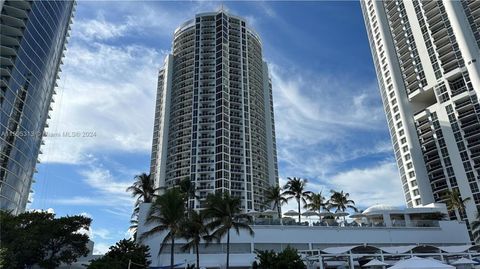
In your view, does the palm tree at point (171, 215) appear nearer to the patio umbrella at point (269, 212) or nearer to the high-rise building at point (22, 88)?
the patio umbrella at point (269, 212)

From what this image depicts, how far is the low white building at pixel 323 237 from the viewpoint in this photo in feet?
161

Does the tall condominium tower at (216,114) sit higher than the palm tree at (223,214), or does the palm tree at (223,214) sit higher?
the tall condominium tower at (216,114)

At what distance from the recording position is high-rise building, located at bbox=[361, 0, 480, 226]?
306ft

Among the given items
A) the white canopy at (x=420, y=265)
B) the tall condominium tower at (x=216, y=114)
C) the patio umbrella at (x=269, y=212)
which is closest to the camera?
the white canopy at (x=420, y=265)

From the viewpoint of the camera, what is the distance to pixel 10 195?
73375 millimetres

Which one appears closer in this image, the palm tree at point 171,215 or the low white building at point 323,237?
the palm tree at point 171,215

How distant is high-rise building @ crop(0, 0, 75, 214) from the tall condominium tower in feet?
123

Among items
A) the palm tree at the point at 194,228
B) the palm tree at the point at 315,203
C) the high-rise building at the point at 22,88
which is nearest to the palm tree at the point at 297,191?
the palm tree at the point at 315,203

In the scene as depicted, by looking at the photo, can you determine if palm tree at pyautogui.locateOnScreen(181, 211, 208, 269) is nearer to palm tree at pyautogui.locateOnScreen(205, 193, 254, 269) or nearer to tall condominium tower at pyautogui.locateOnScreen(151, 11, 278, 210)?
palm tree at pyautogui.locateOnScreen(205, 193, 254, 269)

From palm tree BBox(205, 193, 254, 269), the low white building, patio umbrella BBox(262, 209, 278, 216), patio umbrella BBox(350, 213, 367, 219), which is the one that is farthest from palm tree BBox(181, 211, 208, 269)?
patio umbrella BBox(350, 213, 367, 219)

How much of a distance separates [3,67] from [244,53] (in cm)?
7508

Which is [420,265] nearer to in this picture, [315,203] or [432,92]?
[315,203]

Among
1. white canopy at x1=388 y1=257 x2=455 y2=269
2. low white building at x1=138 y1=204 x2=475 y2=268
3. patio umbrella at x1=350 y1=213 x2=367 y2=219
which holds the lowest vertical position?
white canopy at x1=388 y1=257 x2=455 y2=269

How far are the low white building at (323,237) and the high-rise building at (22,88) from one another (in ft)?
130
